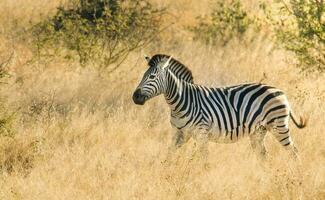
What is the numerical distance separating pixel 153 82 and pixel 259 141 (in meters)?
1.53

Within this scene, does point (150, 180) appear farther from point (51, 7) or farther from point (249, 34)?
point (51, 7)

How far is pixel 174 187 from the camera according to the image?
6512 mm

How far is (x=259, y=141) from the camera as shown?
8.20m

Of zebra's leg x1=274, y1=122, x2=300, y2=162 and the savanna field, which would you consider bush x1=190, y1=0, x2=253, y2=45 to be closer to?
the savanna field

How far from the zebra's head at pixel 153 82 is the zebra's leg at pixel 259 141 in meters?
1.31

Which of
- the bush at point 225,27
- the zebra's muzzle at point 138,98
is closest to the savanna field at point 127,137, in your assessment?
the zebra's muzzle at point 138,98

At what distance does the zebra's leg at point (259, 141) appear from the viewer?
8.12 meters

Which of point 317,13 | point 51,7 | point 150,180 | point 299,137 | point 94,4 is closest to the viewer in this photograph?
point 150,180

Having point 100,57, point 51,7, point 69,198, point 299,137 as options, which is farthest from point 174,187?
point 51,7

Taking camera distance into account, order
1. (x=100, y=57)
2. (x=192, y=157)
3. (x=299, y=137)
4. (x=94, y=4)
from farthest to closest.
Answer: (x=94, y=4) → (x=100, y=57) → (x=299, y=137) → (x=192, y=157)

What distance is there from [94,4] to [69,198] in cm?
953

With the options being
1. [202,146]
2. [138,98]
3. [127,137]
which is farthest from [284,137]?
[127,137]

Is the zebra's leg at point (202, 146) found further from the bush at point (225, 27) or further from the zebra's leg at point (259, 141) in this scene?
the bush at point (225, 27)

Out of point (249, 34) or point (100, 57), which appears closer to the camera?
point (100, 57)
